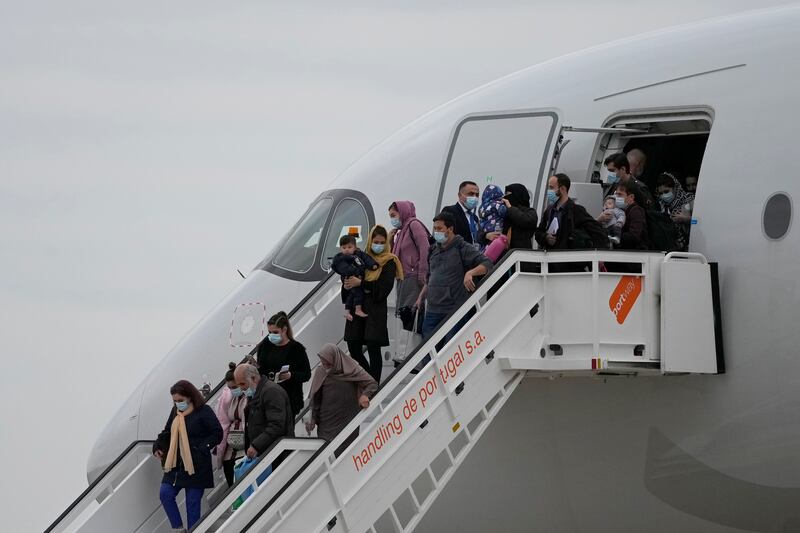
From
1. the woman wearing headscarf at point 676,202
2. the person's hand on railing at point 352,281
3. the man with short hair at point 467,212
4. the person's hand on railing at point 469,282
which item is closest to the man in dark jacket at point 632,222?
the woman wearing headscarf at point 676,202

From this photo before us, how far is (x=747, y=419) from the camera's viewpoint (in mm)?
14562

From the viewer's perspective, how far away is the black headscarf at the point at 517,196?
48.7 ft

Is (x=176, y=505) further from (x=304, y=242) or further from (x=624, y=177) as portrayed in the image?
(x=624, y=177)

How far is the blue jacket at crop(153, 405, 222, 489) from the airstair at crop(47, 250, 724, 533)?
791mm

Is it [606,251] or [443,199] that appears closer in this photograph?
[606,251]

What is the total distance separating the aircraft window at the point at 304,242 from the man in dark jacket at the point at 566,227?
4.50 metres

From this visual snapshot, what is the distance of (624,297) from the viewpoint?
1416cm

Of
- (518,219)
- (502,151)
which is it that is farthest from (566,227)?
(502,151)

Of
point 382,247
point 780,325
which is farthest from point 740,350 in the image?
point 382,247

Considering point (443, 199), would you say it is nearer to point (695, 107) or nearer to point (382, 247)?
point (382, 247)

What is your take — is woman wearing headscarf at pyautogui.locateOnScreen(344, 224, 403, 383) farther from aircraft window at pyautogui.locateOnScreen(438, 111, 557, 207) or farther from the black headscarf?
aircraft window at pyautogui.locateOnScreen(438, 111, 557, 207)

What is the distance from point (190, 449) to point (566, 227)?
457 centimetres

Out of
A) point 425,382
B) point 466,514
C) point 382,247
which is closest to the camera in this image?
point 425,382

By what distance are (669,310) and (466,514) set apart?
414cm
